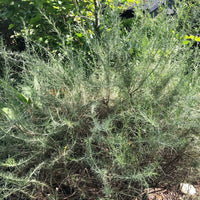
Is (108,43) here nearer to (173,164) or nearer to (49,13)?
(173,164)

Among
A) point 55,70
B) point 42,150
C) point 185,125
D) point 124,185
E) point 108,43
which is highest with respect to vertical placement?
point 108,43

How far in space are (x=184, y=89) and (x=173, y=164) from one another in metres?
0.53

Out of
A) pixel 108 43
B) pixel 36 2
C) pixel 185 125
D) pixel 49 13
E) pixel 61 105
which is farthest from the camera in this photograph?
pixel 49 13

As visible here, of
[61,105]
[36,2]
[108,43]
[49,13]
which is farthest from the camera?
[49,13]

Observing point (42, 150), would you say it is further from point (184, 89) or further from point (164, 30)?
point (164, 30)

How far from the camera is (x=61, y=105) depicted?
176cm

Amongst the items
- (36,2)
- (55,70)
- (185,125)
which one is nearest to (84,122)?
(55,70)

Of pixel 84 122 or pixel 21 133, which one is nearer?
pixel 21 133

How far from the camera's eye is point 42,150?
1.54m

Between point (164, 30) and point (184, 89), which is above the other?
point (164, 30)

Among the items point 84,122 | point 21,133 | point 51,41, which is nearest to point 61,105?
point 84,122

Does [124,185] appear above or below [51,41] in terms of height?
below

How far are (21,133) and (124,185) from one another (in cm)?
77

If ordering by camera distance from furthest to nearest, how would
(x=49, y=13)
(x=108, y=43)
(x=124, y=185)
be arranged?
1. (x=49, y=13)
2. (x=108, y=43)
3. (x=124, y=185)
